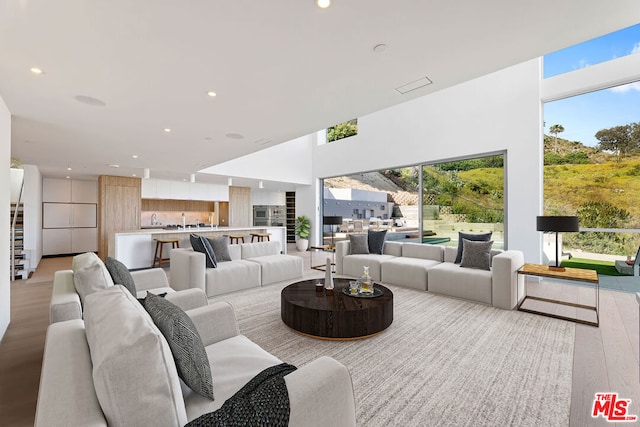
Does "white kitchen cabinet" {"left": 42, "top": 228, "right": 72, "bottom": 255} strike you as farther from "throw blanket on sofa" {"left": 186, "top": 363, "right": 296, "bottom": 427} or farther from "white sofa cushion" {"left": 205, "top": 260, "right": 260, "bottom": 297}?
"throw blanket on sofa" {"left": 186, "top": 363, "right": 296, "bottom": 427}

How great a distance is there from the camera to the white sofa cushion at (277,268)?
191 inches

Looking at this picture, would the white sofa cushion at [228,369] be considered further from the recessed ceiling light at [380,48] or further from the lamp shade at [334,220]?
the lamp shade at [334,220]

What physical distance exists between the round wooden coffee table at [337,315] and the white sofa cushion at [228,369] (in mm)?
1017

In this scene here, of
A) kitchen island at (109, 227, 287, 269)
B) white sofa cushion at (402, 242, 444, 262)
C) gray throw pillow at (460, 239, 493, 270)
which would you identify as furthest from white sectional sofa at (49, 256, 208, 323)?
white sofa cushion at (402, 242, 444, 262)

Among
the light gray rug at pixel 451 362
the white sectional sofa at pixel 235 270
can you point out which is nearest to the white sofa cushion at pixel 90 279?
the light gray rug at pixel 451 362

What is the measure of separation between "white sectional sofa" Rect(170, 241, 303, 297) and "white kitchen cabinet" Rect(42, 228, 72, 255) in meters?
6.29

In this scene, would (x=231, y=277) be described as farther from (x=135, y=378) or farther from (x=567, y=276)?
(x=567, y=276)

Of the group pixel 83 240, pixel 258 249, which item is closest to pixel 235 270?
pixel 258 249

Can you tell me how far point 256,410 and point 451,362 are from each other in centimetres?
201

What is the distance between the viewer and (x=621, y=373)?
223 cm

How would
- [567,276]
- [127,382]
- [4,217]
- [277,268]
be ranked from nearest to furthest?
[127,382] → [4,217] → [567,276] → [277,268]

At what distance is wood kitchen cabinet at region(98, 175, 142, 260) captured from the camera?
24.0 feet

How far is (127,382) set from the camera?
888 mm

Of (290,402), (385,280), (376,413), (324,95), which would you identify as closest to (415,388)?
(376,413)
